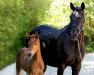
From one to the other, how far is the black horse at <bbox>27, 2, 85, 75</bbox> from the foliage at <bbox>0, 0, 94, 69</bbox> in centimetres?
720

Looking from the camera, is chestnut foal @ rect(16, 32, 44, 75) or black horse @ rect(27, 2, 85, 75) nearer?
chestnut foal @ rect(16, 32, 44, 75)

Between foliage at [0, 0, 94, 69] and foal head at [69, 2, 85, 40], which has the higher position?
foal head at [69, 2, 85, 40]

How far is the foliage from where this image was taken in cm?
1800

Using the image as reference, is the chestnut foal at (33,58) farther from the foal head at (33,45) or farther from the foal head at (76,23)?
the foal head at (76,23)

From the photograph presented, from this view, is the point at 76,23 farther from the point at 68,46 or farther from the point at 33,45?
the point at 33,45

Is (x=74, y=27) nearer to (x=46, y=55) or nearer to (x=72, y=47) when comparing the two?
(x=72, y=47)

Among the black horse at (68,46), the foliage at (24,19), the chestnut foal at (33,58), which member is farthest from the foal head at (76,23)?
the foliage at (24,19)

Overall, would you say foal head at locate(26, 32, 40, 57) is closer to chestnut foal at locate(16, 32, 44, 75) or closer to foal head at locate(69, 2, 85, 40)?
chestnut foal at locate(16, 32, 44, 75)

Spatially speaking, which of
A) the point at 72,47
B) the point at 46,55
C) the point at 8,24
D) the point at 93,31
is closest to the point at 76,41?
the point at 72,47

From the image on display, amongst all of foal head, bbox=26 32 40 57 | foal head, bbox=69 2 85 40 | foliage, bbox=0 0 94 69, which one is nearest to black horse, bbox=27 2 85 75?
foal head, bbox=69 2 85 40

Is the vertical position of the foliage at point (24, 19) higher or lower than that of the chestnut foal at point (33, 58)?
lower

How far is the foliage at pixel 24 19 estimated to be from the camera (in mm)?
18000

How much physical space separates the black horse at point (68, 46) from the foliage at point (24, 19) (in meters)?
7.20

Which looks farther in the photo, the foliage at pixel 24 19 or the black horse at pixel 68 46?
the foliage at pixel 24 19
